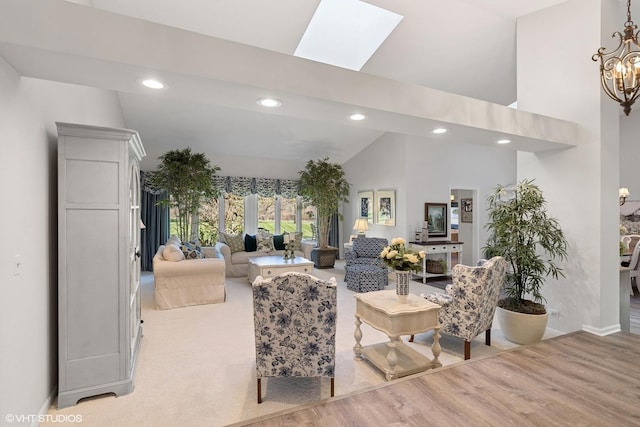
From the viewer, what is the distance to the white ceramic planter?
3262mm

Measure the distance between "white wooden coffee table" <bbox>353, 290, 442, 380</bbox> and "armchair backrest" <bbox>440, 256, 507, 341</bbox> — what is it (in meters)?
0.36

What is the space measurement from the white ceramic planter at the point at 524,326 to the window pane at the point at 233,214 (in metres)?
6.10

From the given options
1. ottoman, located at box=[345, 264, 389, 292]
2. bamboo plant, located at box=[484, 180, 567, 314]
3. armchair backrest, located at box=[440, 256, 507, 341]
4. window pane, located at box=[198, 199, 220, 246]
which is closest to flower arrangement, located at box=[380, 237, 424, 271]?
armchair backrest, located at box=[440, 256, 507, 341]

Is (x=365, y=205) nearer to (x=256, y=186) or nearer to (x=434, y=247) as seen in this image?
(x=434, y=247)

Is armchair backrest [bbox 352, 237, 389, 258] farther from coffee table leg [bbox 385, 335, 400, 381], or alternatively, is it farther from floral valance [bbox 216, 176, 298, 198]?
coffee table leg [bbox 385, 335, 400, 381]

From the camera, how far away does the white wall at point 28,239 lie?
5.55 feet

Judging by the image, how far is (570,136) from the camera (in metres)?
3.54

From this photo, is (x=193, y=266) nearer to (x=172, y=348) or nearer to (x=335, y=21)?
(x=172, y=348)

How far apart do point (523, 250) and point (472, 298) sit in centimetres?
94

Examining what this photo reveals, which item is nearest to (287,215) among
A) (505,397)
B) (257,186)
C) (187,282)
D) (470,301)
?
(257,186)

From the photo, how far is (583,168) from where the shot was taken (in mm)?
3514

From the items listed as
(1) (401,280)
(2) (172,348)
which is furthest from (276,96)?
(2) (172,348)

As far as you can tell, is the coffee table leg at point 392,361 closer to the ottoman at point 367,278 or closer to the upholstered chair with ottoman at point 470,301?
the upholstered chair with ottoman at point 470,301

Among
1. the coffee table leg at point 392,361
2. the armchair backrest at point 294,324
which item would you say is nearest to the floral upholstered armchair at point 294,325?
the armchair backrest at point 294,324
